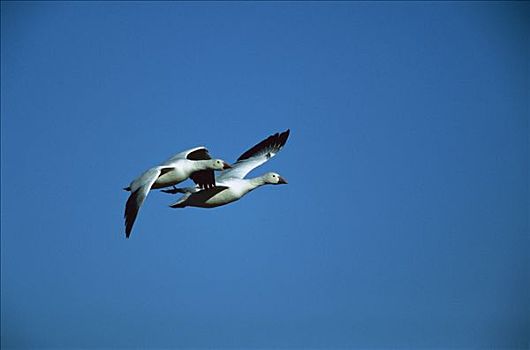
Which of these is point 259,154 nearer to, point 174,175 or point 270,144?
point 270,144

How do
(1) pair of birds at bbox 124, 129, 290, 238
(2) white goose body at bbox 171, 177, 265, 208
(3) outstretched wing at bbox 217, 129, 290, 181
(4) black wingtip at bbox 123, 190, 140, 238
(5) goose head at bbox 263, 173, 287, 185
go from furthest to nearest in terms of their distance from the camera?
1. (3) outstretched wing at bbox 217, 129, 290, 181
2. (5) goose head at bbox 263, 173, 287, 185
3. (2) white goose body at bbox 171, 177, 265, 208
4. (1) pair of birds at bbox 124, 129, 290, 238
5. (4) black wingtip at bbox 123, 190, 140, 238

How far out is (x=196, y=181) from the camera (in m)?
24.4

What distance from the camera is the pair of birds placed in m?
21.9

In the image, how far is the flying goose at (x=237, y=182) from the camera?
24.2m

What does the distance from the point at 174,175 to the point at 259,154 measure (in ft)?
18.0

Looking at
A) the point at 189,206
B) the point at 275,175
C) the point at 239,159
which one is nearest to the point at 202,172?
the point at 189,206

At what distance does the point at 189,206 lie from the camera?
24.3m

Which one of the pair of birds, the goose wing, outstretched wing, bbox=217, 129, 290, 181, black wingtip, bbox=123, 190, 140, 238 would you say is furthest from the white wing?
black wingtip, bbox=123, 190, 140, 238

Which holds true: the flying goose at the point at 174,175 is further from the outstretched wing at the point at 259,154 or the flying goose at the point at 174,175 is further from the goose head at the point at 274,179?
the outstretched wing at the point at 259,154

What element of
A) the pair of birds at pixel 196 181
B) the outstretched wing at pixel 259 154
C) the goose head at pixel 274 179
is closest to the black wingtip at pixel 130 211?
the pair of birds at pixel 196 181

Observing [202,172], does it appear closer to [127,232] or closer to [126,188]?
[126,188]

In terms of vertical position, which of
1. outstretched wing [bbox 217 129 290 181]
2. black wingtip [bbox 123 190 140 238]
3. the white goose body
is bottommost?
black wingtip [bbox 123 190 140 238]

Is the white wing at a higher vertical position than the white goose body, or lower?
higher

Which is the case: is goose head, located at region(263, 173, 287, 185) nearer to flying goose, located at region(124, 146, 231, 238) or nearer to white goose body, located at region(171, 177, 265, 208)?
white goose body, located at region(171, 177, 265, 208)
